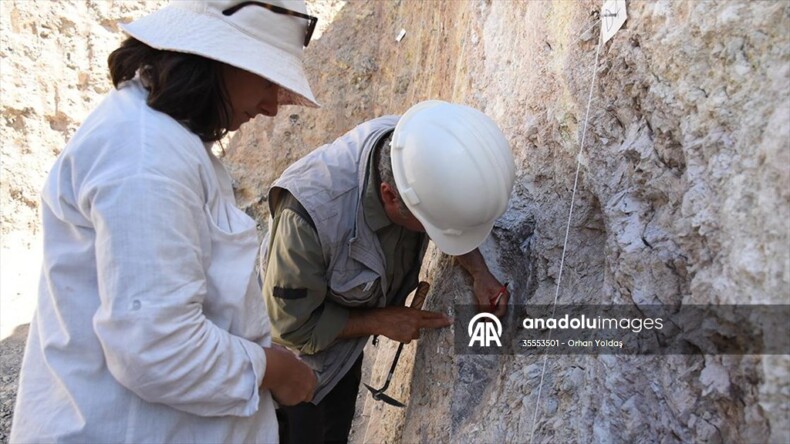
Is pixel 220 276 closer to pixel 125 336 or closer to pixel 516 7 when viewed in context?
pixel 125 336

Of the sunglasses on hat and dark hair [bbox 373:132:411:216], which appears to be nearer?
the sunglasses on hat

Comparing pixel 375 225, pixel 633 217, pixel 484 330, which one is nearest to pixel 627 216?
pixel 633 217

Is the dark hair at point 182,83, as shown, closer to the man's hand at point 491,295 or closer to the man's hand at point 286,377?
the man's hand at point 286,377

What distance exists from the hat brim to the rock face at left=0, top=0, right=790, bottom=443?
28 centimetres

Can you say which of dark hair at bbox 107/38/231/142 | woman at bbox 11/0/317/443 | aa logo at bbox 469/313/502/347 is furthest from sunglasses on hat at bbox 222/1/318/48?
aa logo at bbox 469/313/502/347

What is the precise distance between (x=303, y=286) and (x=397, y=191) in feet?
1.60

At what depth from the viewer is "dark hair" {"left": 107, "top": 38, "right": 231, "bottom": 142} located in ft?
4.91

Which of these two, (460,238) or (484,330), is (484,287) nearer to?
(484,330)

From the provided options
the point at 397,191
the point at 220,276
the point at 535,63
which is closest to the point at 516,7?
the point at 535,63

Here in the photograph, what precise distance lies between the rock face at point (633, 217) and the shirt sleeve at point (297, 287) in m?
0.53

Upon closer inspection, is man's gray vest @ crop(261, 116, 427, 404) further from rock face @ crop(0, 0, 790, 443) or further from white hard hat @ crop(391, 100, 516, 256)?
rock face @ crop(0, 0, 790, 443)

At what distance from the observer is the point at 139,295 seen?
52.9 inches

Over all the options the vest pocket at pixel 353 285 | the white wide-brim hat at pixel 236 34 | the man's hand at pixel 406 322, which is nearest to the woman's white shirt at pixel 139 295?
the white wide-brim hat at pixel 236 34

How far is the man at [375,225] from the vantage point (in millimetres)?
2139
